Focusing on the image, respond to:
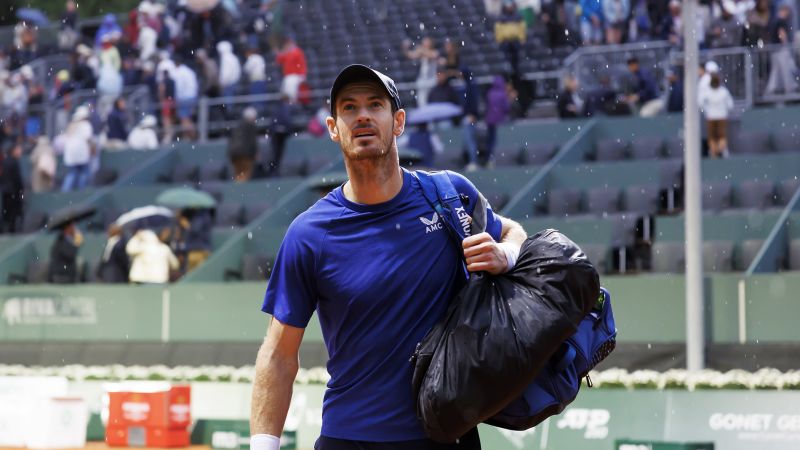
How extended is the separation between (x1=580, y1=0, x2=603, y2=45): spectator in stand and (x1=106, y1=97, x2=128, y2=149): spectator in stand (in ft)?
28.2

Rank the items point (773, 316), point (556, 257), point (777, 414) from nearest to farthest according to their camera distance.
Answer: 1. point (556, 257)
2. point (777, 414)
3. point (773, 316)

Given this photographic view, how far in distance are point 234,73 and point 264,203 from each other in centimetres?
509

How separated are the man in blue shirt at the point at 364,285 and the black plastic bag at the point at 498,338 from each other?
113mm

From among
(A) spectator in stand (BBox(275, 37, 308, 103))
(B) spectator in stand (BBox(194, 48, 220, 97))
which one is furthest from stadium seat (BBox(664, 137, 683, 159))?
(B) spectator in stand (BBox(194, 48, 220, 97))

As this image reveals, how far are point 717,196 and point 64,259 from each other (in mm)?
9438

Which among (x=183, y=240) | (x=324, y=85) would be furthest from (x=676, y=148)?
(x=324, y=85)

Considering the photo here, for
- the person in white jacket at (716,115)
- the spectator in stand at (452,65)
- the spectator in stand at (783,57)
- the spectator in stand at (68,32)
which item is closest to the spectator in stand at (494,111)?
the spectator in stand at (452,65)

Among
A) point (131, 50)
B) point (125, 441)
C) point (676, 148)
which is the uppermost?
point (131, 50)

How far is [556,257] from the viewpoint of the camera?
4.14m

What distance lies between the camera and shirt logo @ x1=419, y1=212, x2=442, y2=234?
439 centimetres

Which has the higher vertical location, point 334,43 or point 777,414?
point 334,43

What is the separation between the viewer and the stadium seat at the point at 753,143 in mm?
19875

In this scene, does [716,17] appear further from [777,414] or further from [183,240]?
[777,414]

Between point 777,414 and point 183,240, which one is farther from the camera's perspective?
point 183,240
